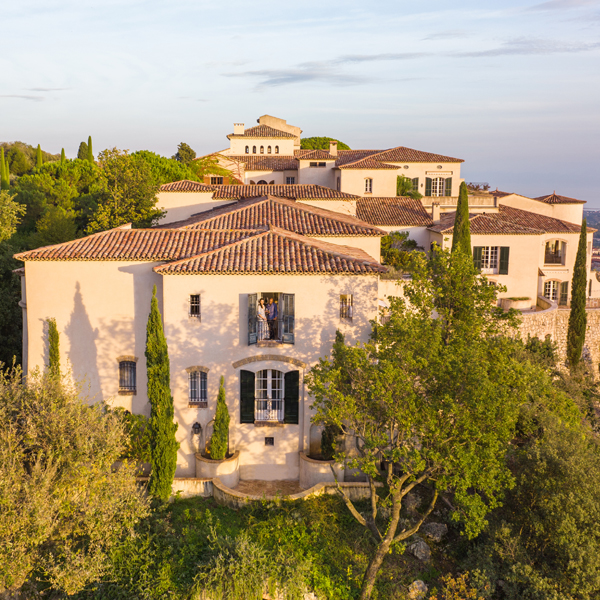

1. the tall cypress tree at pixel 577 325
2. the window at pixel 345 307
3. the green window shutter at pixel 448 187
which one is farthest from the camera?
the green window shutter at pixel 448 187

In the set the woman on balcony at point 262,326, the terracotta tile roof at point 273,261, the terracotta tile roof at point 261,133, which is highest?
the terracotta tile roof at point 261,133

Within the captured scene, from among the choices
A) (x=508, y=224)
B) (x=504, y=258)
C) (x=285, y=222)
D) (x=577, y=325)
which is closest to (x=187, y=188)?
(x=285, y=222)

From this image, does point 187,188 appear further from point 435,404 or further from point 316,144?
point 316,144

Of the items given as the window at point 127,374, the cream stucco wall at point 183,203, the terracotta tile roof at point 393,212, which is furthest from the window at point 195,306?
the terracotta tile roof at point 393,212

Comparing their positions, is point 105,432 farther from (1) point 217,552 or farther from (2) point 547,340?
(2) point 547,340

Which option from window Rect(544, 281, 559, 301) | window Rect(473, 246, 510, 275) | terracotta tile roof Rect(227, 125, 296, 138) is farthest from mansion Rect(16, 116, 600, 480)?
terracotta tile roof Rect(227, 125, 296, 138)

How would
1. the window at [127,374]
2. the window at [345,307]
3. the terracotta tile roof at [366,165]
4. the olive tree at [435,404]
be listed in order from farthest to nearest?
the terracotta tile roof at [366,165] → the window at [127,374] → the window at [345,307] → the olive tree at [435,404]

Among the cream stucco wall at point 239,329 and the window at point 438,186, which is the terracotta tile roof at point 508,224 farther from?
the cream stucco wall at point 239,329

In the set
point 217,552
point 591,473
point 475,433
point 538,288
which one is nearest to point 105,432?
point 217,552
